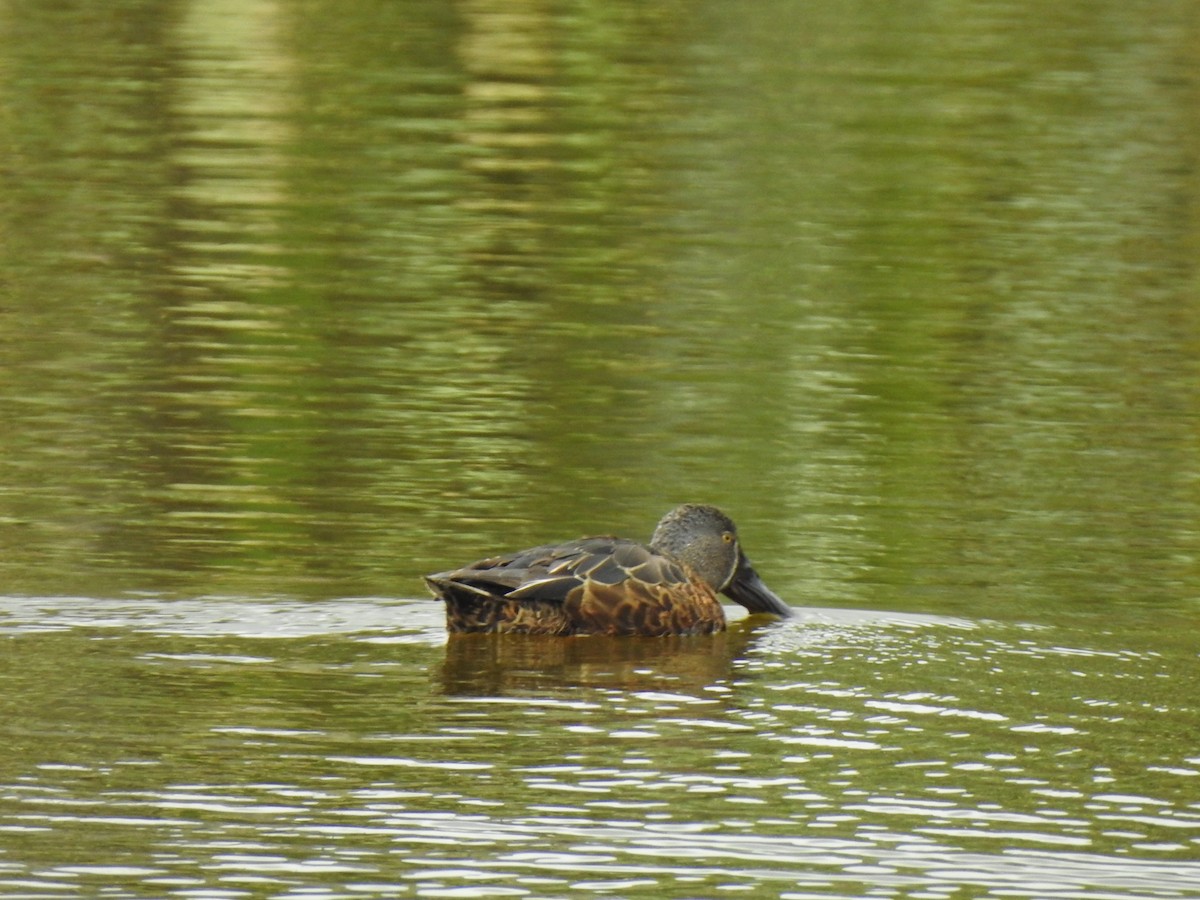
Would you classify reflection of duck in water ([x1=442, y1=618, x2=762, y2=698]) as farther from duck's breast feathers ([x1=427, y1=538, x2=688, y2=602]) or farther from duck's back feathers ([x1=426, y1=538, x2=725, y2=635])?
duck's breast feathers ([x1=427, y1=538, x2=688, y2=602])

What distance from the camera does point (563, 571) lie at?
10.2 m

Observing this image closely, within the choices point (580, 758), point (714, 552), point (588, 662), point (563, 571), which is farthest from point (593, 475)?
point (580, 758)

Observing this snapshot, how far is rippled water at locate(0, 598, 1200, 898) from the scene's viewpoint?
23.4ft

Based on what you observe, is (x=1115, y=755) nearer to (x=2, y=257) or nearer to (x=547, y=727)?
(x=547, y=727)

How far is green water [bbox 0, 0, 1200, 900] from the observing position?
→ 299 inches

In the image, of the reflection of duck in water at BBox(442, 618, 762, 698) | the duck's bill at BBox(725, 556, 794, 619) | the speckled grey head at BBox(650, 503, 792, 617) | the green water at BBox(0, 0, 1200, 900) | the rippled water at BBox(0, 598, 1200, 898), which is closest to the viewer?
the rippled water at BBox(0, 598, 1200, 898)

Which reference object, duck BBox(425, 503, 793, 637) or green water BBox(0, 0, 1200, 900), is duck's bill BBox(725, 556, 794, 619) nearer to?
duck BBox(425, 503, 793, 637)

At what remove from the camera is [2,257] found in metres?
19.2

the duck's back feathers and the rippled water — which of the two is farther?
the duck's back feathers

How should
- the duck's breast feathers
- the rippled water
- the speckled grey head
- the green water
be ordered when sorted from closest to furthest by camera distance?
the rippled water → the green water → the duck's breast feathers → the speckled grey head

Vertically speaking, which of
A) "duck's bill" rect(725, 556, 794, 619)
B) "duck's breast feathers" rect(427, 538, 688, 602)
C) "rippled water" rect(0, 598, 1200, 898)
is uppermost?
"duck's breast feathers" rect(427, 538, 688, 602)

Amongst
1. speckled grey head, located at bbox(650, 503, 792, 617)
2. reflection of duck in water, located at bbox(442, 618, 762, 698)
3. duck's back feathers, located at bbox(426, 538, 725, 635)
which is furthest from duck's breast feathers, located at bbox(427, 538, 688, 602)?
Answer: speckled grey head, located at bbox(650, 503, 792, 617)

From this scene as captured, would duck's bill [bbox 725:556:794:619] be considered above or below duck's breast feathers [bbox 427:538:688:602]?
below

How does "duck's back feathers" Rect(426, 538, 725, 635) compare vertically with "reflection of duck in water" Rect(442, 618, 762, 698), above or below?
above
